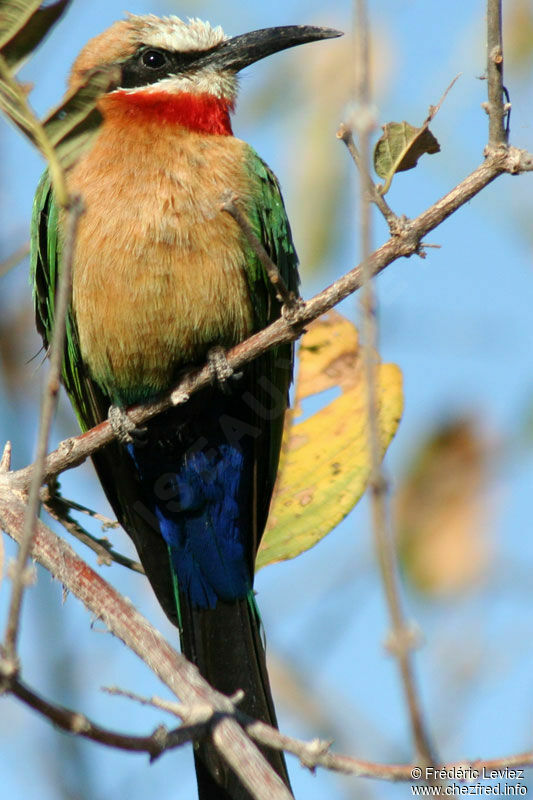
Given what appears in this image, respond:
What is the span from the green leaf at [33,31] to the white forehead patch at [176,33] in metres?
2.18

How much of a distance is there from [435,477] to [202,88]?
1.80 meters

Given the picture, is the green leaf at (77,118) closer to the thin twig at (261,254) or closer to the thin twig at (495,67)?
the thin twig at (261,254)

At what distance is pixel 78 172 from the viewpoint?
11.9ft

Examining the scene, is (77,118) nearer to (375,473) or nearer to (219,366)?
(375,473)

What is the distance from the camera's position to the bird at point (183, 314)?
3.38 m

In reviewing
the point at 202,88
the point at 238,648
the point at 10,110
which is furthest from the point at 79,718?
the point at 202,88

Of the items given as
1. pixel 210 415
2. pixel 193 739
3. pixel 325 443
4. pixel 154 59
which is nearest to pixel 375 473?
pixel 193 739

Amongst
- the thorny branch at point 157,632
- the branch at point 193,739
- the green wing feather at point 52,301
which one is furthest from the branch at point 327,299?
the branch at point 193,739

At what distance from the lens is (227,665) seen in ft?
11.2

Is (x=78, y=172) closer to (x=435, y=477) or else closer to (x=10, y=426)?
(x=10, y=426)

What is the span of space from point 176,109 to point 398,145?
1.61m

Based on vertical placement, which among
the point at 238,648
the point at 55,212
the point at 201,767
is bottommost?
the point at 201,767

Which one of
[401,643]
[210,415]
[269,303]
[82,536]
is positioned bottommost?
[401,643]

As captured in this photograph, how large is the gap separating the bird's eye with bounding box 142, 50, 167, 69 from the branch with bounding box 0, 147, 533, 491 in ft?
4.67
